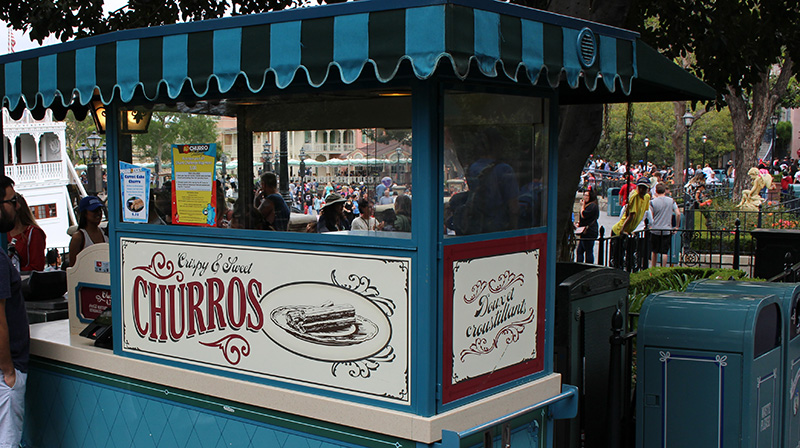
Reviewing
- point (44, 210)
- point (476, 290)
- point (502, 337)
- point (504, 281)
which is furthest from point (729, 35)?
point (44, 210)

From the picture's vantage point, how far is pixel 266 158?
425 cm

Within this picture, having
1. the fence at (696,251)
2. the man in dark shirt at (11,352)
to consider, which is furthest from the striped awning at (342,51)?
the fence at (696,251)

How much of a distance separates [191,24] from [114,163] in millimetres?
1395

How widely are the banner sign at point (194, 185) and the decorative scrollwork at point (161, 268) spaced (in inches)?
9.1

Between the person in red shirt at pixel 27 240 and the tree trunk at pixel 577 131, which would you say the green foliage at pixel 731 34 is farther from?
the person in red shirt at pixel 27 240

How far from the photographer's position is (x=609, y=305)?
16.4 ft

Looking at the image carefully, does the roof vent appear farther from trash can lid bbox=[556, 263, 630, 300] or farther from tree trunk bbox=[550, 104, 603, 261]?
tree trunk bbox=[550, 104, 603, 261]

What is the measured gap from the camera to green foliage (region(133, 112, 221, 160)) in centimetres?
433

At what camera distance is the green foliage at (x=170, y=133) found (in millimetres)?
4332

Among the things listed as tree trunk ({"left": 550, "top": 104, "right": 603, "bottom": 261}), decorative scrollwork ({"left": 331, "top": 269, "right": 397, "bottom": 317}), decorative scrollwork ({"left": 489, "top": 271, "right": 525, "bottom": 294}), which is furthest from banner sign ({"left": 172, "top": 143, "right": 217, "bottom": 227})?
tree trunk ({"left": 550, "top": 104, "right": 603, "bottom": 261})

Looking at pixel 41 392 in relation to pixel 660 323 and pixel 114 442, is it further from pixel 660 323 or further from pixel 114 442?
pixel 660 323

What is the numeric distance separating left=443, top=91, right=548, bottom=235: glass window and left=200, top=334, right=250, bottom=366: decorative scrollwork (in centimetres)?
136

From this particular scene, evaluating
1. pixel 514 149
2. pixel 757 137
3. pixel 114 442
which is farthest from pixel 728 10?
pixel 757 137

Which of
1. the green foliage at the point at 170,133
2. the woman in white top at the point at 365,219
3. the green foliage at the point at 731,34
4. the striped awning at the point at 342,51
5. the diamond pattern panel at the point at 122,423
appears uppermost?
the green foliage at the point at 731,34
